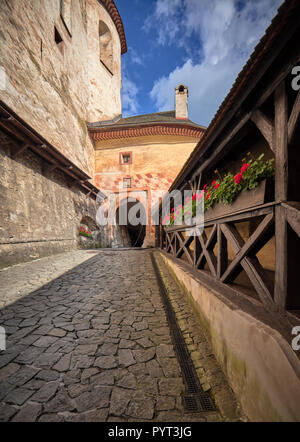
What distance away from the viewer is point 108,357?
1.92 meters

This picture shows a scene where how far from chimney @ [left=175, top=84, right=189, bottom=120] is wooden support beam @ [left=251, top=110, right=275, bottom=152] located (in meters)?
16.8

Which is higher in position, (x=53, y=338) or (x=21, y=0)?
(x=21, y=0)

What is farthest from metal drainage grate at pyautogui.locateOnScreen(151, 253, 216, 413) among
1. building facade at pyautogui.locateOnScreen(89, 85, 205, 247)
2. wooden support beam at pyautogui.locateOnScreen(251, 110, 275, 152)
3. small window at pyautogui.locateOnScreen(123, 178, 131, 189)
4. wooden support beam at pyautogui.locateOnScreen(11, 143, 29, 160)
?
small window at pyautogui.locateOnScreen(123, 178, 131, 189)

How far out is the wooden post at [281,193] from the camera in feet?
4.52

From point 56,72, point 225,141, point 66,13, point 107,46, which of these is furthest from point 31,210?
point 107,46

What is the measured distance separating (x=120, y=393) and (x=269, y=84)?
3268 millimetres

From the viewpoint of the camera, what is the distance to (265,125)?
1.76 metres

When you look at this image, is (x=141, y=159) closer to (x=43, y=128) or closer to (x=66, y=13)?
(x=43, y=128)

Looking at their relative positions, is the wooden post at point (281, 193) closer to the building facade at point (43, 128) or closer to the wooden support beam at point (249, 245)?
the wooden support beam at point (249, 245)

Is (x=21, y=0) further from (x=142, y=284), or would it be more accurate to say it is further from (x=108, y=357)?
(x=108, y=357)

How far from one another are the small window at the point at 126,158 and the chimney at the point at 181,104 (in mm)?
6167

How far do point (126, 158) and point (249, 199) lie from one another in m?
15.1
